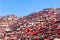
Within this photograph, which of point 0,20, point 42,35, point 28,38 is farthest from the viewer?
point 0,20

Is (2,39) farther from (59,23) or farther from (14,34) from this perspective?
(59,23)

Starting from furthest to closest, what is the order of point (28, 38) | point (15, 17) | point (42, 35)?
point (15, 17)
point (28, 38)
point (42, 35)

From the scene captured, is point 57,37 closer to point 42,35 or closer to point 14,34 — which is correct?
point 42,35

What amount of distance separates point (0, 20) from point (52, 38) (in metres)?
23.2

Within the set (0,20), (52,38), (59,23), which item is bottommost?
→ (52,38)

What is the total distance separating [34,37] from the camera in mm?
23016

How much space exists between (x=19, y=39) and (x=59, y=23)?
5.41 meters

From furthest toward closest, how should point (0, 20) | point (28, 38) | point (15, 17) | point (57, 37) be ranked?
point (15, 17)
point (0, 20)
point (28, 38)
point (57, 37)

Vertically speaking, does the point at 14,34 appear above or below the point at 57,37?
above

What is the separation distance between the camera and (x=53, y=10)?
1551 inches

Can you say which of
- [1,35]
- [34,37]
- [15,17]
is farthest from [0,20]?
[34,37]

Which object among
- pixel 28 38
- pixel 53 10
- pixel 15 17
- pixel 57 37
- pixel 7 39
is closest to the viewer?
pixel 57 37

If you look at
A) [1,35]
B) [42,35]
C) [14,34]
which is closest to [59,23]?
[42,35]

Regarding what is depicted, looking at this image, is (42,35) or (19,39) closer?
(42,35)
